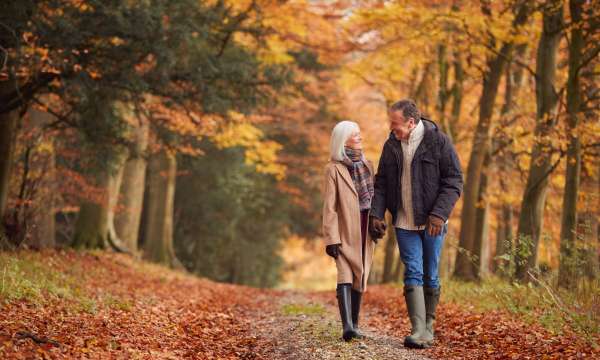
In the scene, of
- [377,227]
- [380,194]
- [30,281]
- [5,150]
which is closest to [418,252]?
[377,227]

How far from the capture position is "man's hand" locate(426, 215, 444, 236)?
21.6ft

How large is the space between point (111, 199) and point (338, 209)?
11596mm

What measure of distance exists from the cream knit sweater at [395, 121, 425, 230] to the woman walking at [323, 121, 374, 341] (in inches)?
15.1

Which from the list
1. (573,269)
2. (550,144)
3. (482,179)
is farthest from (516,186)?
(573,269)

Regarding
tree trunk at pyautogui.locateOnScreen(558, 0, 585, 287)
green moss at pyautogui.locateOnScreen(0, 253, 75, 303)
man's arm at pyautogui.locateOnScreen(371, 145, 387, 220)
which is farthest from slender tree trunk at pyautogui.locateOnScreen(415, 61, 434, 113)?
man's arm at pyautogui.locateOnScreen(371, 145, 387, 220)

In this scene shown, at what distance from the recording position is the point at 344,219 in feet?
22.8

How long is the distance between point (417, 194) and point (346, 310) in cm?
133

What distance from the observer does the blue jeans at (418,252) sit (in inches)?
266

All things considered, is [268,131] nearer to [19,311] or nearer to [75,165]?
[75,165]

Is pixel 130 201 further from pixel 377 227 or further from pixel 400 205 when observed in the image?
pixel 400 205

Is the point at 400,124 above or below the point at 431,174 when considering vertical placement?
above

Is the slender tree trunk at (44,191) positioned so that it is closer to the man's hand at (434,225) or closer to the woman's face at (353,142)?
the woman's face at (353,142)

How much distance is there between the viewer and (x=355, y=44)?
20781mm

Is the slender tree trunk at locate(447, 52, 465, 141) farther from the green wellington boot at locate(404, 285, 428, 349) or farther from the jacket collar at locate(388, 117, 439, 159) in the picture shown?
the green wellington boot at locate(404, 285, 428, 349)
